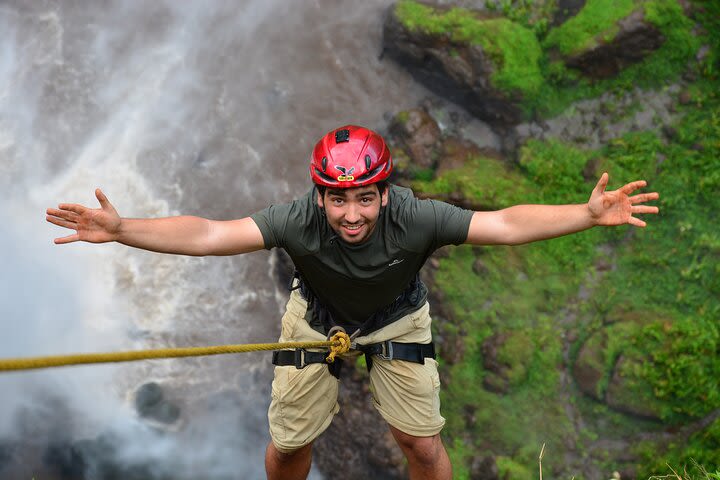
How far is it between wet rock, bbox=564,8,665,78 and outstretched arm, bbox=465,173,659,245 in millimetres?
6615

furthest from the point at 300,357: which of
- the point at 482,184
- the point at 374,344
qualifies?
the point at 482,184

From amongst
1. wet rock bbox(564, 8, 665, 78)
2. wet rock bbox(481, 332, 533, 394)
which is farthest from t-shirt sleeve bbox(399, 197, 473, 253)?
wet rock bbox(564, 8, 665, 78)

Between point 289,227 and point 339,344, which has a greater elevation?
point 289,227

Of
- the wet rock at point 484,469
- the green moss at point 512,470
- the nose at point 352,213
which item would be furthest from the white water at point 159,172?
the nose at point 352,213

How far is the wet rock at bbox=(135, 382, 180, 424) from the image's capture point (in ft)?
35.4

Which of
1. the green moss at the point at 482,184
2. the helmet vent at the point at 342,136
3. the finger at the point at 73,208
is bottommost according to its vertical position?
the finger at the point at 73,208

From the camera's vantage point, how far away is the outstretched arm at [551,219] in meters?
4.86

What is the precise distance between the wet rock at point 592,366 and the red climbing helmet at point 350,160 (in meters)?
5.63

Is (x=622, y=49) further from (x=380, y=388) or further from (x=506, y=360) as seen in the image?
(x=380, y=388)

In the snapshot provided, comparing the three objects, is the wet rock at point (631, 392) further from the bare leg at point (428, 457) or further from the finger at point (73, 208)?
the finger at point (73, 208)

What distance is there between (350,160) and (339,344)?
4.76 ft

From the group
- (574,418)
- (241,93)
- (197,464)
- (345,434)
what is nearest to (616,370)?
(574,418)

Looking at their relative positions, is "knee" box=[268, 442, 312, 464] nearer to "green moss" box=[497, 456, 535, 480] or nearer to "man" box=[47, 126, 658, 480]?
"man" box=[47, 126, 658, 480]

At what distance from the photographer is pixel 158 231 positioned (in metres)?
4.80
